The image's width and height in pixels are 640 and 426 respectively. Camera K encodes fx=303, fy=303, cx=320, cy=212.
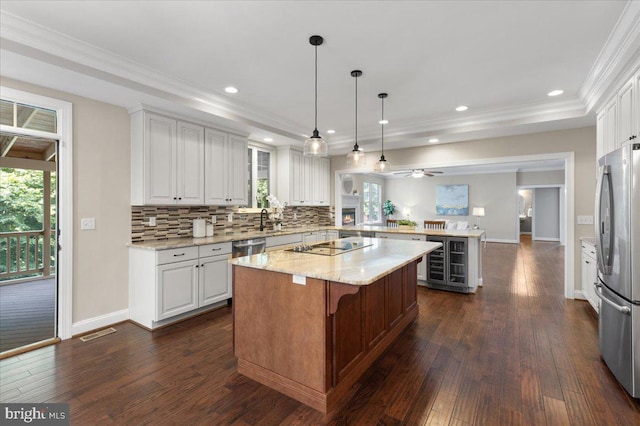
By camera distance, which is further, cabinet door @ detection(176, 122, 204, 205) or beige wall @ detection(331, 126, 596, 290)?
beige wall @ detection(331, 126, 596, 290)

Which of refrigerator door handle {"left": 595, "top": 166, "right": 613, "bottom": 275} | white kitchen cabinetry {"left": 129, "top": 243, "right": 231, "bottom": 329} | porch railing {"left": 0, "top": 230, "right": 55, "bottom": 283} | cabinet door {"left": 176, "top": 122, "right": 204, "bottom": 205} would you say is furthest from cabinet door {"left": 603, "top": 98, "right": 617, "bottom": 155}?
porch railing {"left": 0, "top": 230, "right": 55, "bottom": 283}

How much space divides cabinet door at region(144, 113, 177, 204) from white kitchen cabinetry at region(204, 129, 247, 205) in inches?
19.1

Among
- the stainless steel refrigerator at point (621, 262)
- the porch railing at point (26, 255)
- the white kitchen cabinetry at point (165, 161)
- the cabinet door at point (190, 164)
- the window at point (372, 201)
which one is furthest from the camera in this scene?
the window at point (372, 201)

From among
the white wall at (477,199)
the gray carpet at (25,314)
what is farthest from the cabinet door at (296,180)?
the white wall at (477,199)

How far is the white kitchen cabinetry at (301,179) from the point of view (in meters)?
5.70

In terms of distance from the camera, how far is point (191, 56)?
9.27ft

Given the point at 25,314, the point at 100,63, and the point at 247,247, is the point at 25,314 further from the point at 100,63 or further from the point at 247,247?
the point at 100,63

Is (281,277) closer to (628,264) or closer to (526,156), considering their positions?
(628,264)

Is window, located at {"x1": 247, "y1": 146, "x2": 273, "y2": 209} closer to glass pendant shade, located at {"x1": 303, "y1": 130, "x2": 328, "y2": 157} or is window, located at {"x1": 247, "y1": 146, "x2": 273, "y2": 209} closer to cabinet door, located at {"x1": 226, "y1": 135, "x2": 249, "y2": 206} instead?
cabinet door, located at {"x1": 226, "y1": 135, "x2": 249, "y2": 206}

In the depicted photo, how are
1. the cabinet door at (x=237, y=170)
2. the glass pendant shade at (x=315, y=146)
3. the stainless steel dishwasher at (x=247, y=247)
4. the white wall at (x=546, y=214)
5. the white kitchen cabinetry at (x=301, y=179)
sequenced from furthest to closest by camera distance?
the white wall at (x=546, y=214), the white kitchen cabinetry at (x=301, y=179), the cabinet door at (x=237, y=170), the stainless steel dishwasher at (x=247, y=247), the glass pendant shade at (x=315, y=146)

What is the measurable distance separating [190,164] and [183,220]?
0.81 m

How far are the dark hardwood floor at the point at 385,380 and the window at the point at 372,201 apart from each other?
7833 mm

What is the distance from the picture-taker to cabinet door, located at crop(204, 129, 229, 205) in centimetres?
415

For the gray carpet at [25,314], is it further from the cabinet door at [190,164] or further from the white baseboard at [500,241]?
the white baseboard at [500,241]
